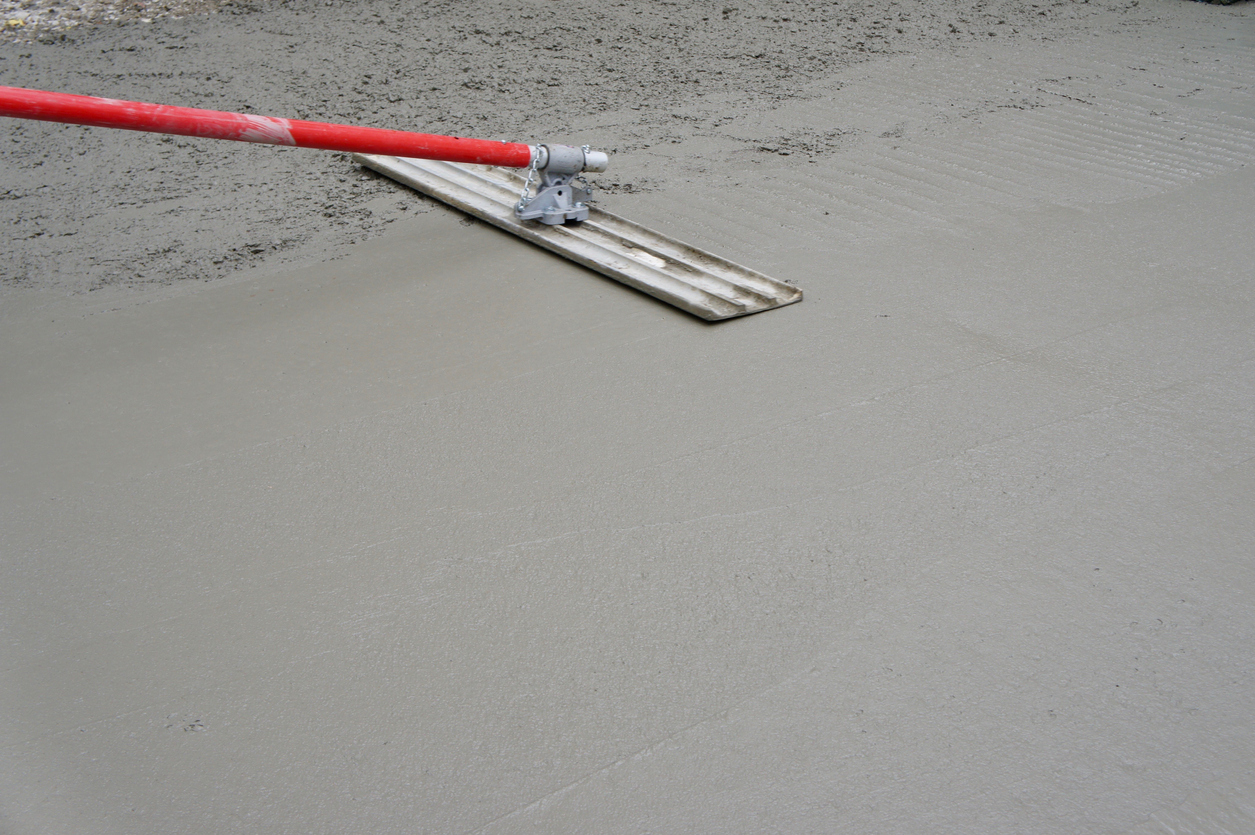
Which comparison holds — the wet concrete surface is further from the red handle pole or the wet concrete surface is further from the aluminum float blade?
the red handle pole

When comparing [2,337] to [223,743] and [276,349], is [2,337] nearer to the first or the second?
[276,349]

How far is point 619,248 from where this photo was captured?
2971 millimetres

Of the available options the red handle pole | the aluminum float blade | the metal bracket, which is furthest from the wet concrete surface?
the red handle pole

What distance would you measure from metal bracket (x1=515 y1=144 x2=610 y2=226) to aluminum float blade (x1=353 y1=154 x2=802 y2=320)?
0.11 ft

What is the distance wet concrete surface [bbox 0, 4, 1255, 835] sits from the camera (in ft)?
4.69

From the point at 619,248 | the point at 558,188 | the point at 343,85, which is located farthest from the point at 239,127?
the point at 343,85

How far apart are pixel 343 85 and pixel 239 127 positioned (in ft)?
5.85

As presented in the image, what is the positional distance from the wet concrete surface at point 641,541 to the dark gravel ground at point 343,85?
1.11ft

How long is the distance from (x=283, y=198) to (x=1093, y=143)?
3.25 m

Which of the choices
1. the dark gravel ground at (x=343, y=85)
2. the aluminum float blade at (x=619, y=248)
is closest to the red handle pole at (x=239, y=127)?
the aluminum float blade at (x=619, y=248)

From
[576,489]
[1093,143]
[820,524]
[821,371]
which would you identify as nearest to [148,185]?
[576,489]

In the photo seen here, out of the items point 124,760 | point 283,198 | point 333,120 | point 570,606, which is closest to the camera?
point 124,760

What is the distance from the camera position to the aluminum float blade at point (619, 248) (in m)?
2.69

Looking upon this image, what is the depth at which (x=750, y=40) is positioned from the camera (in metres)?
4.86
